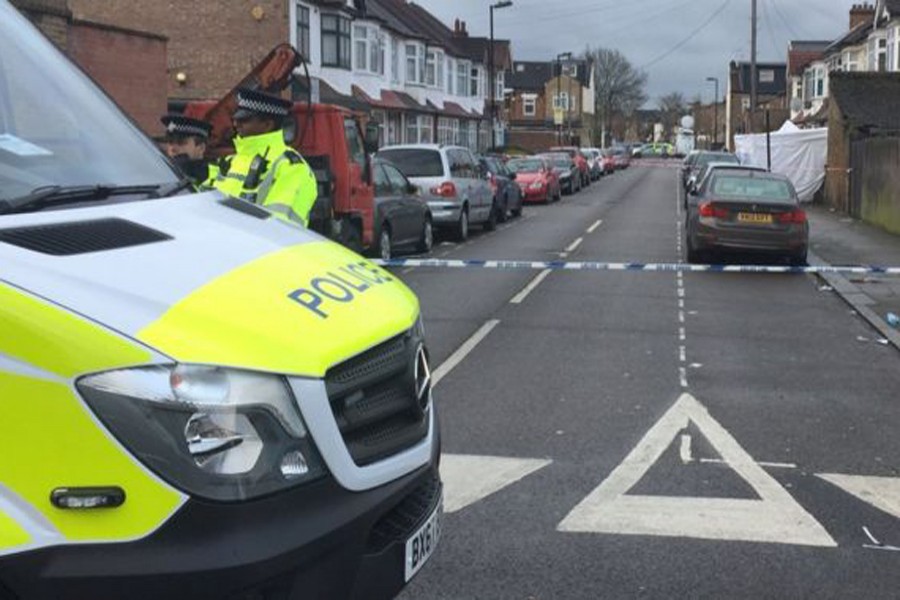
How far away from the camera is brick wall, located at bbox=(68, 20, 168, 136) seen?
17219 mm

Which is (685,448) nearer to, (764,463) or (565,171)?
(764,463)

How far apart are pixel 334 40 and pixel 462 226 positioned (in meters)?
19.7

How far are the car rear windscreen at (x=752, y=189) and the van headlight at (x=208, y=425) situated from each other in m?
14.2

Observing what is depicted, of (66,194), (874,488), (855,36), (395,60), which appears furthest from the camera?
(855,36)

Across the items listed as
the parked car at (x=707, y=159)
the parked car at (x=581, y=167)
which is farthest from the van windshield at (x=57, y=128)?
the parked car at (x=581, y=167)

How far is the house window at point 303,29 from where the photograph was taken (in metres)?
35.2

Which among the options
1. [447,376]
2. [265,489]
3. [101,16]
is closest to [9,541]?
[265,489]

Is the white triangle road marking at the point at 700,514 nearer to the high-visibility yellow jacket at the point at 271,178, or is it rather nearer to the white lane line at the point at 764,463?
the white lane line at the point at 764,463

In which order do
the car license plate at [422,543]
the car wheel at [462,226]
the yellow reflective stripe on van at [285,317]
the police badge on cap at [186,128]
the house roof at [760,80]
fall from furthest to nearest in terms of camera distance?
the house roof at [760,80]
the car wheel at [462,226]
the police badge on cap at [186,128]
the car license plate at [422,543]
the yellow reflective stripe on van at [285,317]

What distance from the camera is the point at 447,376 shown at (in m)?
8.42

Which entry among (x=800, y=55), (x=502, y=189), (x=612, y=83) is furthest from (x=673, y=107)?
(x=502, y=189)

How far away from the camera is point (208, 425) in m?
2.41

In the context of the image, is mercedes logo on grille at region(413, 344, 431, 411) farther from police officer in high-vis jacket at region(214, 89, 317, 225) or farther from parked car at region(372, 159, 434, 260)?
parked car at region(372, 159, 434, 260)

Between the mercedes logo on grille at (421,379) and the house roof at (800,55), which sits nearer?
the mercedes logo on grille at (421,379)
